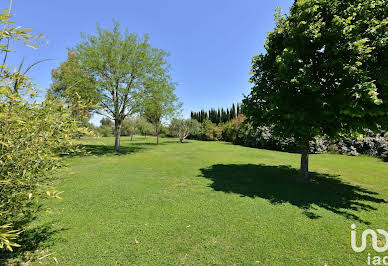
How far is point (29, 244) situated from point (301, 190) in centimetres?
882

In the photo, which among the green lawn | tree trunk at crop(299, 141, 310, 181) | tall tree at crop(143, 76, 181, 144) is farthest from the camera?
tall tree at crop(143, 76, 181, 144)

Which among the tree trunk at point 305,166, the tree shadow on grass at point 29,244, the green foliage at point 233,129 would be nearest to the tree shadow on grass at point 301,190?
the tree trunk at point 305,166

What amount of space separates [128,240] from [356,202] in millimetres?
7667

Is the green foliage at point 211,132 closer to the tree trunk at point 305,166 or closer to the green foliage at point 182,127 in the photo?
the green foliage at point 182,127

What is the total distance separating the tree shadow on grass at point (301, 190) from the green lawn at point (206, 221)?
40 millimetres

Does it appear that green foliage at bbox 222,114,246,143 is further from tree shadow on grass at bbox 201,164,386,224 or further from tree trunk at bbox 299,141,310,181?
tree shadow on grass at bbox 201,164,386,224

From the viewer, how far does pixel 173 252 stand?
11.3 feet

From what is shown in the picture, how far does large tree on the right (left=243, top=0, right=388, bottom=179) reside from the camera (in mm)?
5559

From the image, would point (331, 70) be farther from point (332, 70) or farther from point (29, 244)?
point (29, 244)

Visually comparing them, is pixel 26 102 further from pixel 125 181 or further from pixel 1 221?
pixel 125 181

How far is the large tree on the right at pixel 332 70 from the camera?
5559 mm

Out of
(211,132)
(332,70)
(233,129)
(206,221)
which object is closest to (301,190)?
(206,221)

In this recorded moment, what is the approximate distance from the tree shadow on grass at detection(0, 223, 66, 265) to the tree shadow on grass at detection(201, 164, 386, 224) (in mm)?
5492

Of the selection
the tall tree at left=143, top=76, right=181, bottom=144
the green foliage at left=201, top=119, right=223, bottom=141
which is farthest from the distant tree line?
the tall tree at left=143, top=76, right=181, bottom=144
